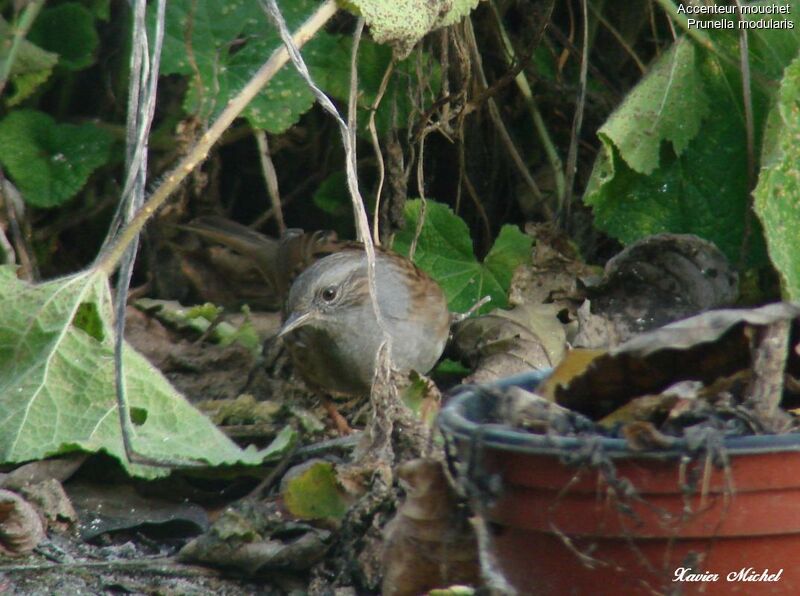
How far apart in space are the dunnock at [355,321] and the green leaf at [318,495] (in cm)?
124

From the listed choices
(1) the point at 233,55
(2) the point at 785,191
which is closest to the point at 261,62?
(1) the point at 233,55

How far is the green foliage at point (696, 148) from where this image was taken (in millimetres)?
4270

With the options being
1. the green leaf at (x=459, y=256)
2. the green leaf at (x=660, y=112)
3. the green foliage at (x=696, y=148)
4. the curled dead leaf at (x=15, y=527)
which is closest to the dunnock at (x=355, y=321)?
the green leaf at (x=459, y=256)

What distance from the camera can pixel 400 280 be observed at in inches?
174

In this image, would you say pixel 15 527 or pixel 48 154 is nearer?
pixel 15 527

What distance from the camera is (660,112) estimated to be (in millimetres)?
4250

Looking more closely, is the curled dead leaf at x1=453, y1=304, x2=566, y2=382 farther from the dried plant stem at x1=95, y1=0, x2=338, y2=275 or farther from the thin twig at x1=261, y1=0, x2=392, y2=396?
the dried plant stem at x1=95, y1=0, x2=338, y2=275

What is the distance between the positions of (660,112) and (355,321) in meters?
1.28

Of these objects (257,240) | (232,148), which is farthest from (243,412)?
(232,148)

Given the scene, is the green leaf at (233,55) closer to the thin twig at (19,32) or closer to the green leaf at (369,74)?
the green leaf at (369,74)

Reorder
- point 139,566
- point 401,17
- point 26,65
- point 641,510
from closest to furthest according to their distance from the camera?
point 641,510
point 139,566
point 401,17
point 26,65

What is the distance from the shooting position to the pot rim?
73.9 inches
